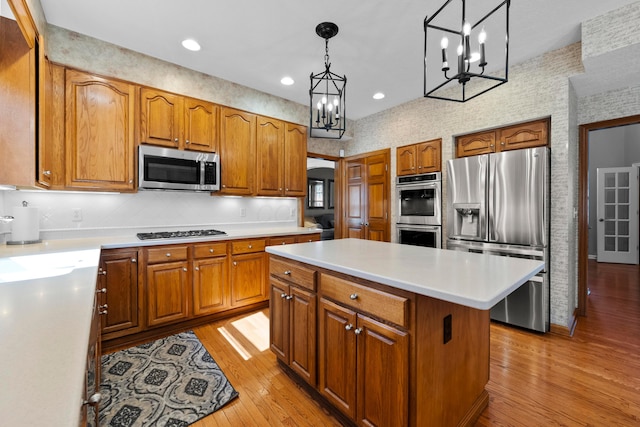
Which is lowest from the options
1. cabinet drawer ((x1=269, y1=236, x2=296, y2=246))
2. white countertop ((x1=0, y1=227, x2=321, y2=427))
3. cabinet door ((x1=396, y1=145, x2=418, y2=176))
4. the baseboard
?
the baseboard

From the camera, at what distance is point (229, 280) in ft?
10.0

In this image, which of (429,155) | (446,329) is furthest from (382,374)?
(429,155)

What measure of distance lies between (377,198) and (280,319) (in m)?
3.00

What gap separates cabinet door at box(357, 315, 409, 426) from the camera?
1.23 metres

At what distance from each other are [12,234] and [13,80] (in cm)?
133

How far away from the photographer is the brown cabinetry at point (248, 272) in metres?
3.09

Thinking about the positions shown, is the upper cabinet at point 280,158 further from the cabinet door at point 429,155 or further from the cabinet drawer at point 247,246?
the cabinet door at point 429,155

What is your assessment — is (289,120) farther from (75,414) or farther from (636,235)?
(636,235)

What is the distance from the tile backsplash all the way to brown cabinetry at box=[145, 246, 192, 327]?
66cm

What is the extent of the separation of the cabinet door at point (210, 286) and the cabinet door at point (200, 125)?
Result: 128 centimetres

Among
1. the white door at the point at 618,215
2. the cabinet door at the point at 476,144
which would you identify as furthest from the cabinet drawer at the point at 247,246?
the white door at the point at 618,215

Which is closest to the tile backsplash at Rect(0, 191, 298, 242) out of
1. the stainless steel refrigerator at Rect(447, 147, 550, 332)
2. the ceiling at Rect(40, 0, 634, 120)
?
the ceiling at Rect(40, 0, 634, 120)

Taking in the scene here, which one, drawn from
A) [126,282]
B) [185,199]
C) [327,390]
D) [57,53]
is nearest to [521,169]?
[327,390]

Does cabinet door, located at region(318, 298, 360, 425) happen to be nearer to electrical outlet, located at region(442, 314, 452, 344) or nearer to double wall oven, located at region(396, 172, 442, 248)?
electrical outlet, located at region(442, 314, 452, 344)
